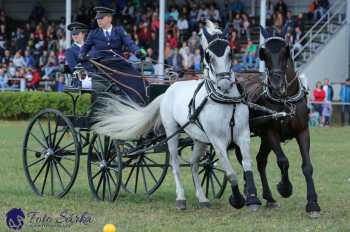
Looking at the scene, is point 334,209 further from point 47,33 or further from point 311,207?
point 47,33

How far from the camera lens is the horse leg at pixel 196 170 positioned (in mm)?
10898

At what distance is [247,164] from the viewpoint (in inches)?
392

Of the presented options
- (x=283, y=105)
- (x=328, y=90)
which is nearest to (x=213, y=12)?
(x=328, y=90)

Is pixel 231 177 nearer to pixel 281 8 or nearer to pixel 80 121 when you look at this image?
pixel 80 121

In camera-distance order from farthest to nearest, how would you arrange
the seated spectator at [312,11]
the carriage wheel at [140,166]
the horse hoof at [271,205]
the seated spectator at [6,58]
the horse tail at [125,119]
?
the seated spectator at [6,58]
the seated spectator at [312,11]
the carriage wheel at [140,166]
the horse tail at [125,119]
the horse hoof at [271,205]

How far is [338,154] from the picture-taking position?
728 inches

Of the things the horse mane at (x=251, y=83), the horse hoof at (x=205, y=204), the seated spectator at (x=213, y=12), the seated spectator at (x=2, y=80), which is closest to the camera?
the horse mane at (x=251, y=83)

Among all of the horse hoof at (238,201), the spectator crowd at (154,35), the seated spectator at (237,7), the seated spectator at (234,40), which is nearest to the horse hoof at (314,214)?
the horse hoof at (238,201)

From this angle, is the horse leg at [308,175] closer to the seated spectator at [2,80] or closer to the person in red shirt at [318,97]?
the person in red shirt at [318,97]

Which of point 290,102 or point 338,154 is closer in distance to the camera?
point 290,102

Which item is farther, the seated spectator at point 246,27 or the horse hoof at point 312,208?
the seated spectator at point 246,27

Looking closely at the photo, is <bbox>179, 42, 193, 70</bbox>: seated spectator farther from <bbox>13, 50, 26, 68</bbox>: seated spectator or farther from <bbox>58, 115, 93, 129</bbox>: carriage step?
<bbox>58, 115, 93, 129</bbox>: carriage step

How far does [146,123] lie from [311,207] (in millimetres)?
2572

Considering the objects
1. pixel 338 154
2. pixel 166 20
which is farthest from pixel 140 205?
pixel 166 20
